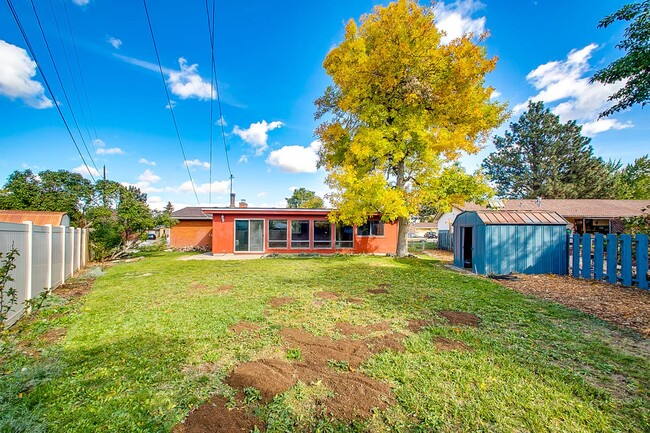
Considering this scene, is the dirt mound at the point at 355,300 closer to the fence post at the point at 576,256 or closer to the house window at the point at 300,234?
the fence post at the point at 576,256

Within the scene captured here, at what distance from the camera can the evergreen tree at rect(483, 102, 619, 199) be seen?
30172 mm

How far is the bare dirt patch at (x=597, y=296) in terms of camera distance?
179 inches

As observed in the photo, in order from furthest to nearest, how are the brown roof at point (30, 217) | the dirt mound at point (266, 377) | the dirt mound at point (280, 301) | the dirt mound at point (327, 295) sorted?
the brown roof at point (30, 217) → the dirt mound at point (327, 295) → the dirt mound at point (280, 301) → the dirt mound at point (266, 377)

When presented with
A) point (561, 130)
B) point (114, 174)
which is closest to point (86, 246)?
point (114, 174)

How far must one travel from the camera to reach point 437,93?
39.2 feet

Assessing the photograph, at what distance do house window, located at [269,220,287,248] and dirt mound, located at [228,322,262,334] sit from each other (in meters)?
12.8

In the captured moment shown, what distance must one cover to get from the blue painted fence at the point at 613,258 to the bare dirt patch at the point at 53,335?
11302mm

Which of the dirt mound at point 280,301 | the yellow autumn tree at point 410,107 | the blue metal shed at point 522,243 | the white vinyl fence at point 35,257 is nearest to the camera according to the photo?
the white vinyl fence at point 35,257

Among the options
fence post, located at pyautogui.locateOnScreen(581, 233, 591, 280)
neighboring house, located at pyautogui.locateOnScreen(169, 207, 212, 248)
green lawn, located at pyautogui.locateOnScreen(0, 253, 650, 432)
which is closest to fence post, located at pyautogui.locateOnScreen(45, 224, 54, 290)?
green lawn, located at pyautogui.locateOnScreen(0, 253, 650, 432)

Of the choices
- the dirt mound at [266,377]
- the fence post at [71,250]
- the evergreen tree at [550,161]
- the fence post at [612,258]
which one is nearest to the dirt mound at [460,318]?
the dirt mound at [266,377]

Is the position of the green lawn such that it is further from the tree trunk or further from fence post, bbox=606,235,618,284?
the tree trunk

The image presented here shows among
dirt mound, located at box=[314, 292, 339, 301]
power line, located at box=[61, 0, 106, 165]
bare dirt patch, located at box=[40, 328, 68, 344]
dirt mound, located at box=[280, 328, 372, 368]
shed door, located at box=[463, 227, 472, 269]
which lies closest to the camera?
dirt mound, located at box=[280, 328, 372, 368]

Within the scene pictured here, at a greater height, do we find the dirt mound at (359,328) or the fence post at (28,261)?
the fence post at (28,261)

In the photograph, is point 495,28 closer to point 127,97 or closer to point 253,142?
point 253,142
